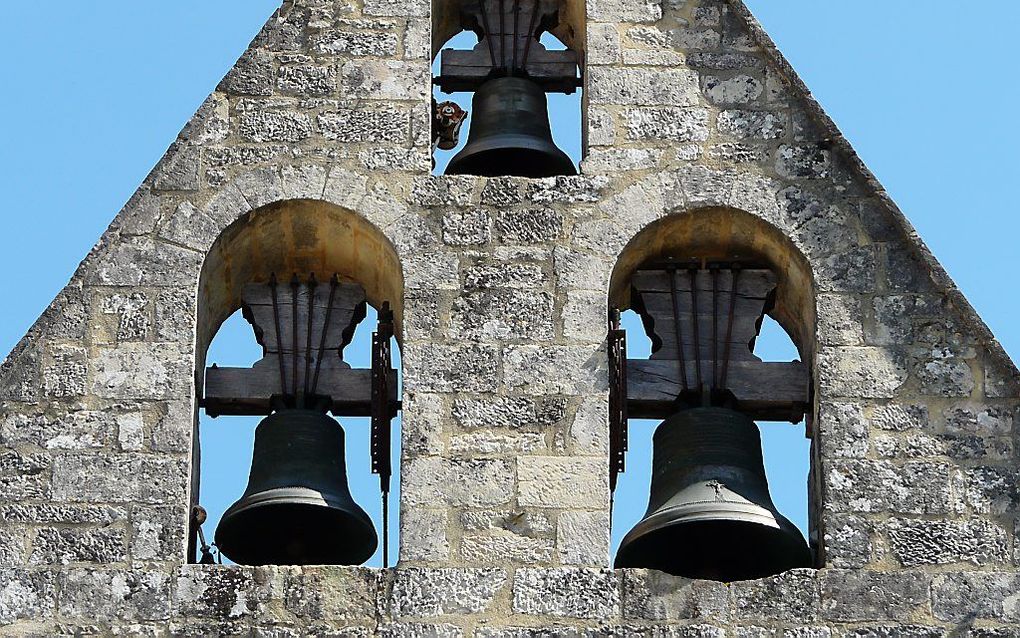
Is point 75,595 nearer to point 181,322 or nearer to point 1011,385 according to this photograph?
point 181,322

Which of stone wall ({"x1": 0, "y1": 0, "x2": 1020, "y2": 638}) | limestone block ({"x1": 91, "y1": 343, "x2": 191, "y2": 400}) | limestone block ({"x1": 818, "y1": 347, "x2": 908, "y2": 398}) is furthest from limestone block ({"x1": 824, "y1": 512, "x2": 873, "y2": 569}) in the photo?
limestone block ({"x1": 91, "y1": 343, "x2": 191, "y2": 400})

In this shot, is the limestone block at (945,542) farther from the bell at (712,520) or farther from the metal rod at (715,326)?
the metal rod at (715,326)

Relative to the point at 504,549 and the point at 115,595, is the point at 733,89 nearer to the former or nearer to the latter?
the point at 504,549

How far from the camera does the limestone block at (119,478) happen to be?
15078mm

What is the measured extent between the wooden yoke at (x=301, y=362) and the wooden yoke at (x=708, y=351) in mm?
1027

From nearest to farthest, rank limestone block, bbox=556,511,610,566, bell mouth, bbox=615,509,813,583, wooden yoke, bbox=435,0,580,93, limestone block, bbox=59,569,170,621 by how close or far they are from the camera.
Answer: limestone block, bbox=59,569,170,621
limestone block, bbox=556,511,610,566
bell mouth, bbox=615,509,813,583
wooden yoke, bbox=435,0,580,93

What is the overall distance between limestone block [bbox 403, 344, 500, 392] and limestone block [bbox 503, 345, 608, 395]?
0.07m

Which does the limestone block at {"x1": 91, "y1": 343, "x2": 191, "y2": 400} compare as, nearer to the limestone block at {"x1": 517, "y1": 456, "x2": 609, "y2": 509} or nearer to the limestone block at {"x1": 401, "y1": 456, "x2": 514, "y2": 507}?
the limestone block at {"x1": 401, "y1": 456, "x2": 514, "y2": 507}

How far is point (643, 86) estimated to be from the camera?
16.2 meters

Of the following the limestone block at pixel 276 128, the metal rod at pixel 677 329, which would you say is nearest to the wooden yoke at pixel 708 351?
the metal rod at pixel 677 329

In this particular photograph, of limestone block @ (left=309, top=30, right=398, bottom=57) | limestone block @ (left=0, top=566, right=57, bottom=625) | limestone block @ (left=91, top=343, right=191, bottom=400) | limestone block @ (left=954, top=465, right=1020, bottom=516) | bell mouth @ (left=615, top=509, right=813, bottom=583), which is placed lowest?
limestone block @ (left=0, top=566, right=57, bottom=625)

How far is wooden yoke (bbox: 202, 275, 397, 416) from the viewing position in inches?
624

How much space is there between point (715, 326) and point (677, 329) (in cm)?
15

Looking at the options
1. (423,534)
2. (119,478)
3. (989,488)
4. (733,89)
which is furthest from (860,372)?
(119,478)
